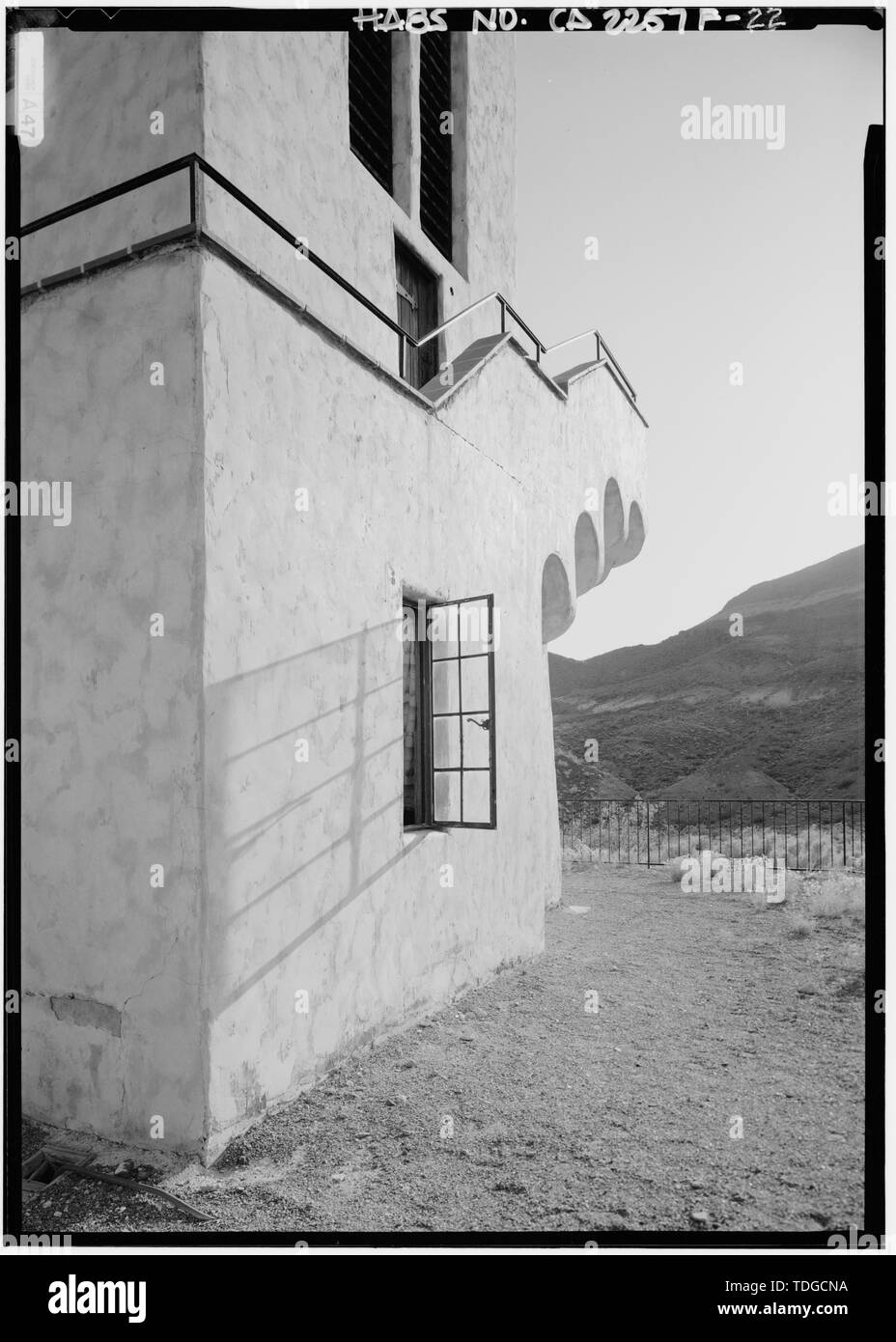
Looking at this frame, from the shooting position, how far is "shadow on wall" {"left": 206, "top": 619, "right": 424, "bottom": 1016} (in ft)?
12.5

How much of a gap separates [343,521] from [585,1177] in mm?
3411

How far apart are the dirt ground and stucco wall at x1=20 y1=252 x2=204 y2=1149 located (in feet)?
1.32

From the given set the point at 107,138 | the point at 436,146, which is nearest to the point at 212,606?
the point at 107,138

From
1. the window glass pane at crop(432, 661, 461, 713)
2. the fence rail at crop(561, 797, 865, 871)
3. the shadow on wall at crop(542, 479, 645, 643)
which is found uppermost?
the shadow on wall at crop(542, 479, 645, 643)

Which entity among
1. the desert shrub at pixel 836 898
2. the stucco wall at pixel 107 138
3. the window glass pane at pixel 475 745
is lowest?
the desert shrub at pixel 836 898

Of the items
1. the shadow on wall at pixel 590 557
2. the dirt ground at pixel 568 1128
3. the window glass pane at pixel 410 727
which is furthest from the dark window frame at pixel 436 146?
the dirt ground at pixel 568 1128

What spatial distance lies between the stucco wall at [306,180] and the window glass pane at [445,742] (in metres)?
2.57

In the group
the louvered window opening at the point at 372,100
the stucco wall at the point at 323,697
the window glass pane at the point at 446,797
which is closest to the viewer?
the stucco wall at the point at 323,697

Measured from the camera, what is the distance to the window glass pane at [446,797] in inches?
243

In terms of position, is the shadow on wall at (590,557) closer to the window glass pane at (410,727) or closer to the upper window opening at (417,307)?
the upper window opening at (417,307)

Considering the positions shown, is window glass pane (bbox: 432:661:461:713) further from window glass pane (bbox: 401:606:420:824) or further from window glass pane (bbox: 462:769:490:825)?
window glass pane (bbox: 462:769:490:825)

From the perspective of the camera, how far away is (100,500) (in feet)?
13.3

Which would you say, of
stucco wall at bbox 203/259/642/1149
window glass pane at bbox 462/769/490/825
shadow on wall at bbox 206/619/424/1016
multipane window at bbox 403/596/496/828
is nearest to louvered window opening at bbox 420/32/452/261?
stucco wall at bbox 203/259/642/1149
